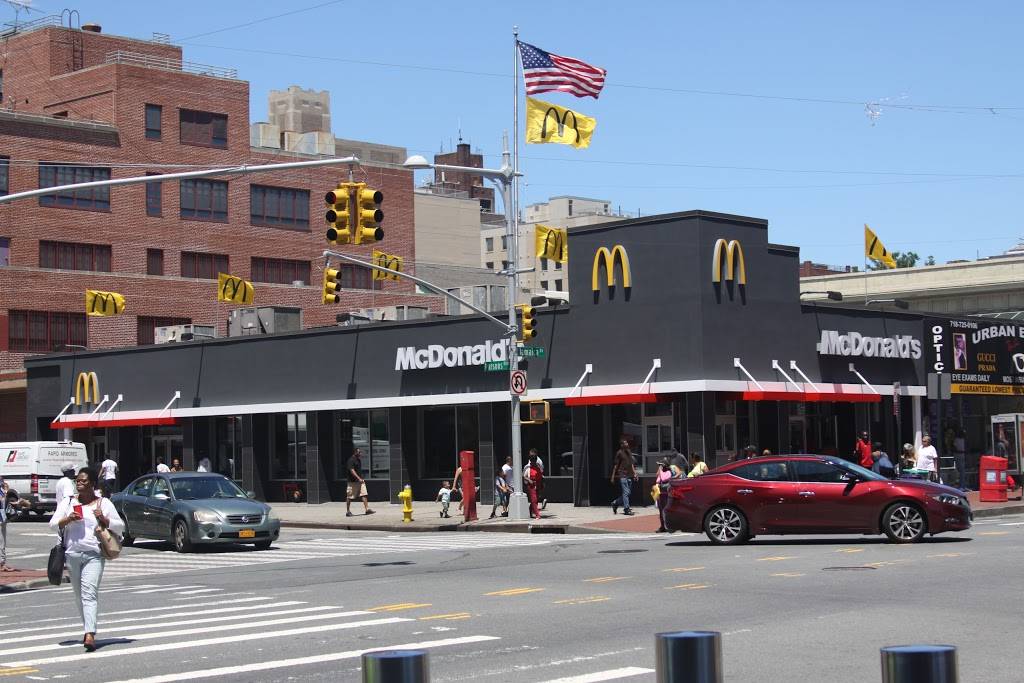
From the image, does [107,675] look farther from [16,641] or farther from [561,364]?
[561,364]

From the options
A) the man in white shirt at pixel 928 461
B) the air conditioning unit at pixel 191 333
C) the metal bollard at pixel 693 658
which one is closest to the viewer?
the metal bollard at pixel 693 658

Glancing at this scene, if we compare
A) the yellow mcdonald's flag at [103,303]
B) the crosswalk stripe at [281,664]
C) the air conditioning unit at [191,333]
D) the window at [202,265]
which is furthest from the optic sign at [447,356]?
the window at [202,265]

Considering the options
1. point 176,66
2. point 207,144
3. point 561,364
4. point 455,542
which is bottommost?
point 455,542

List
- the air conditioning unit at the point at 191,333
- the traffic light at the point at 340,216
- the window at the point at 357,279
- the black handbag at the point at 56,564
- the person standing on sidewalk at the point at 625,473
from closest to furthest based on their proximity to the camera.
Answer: the black handbag at the point at 56,564, the traffic light at the point at 340,216, the person standing on sidewalk at the point at 625,473, the air conditioning unit at the point at 191,333, the window at the point at 357,279

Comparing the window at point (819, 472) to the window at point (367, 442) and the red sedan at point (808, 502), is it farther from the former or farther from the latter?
the window at point (367, 442)

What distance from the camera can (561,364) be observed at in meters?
39.8

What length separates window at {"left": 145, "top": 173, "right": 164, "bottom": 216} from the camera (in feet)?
230

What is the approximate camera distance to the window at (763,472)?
24031 millimetres

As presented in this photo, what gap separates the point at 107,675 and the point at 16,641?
3.25m

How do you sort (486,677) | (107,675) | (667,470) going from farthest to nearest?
(667,470)
(107,675)
(486,677)

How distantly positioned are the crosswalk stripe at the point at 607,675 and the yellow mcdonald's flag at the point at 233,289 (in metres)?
55.9

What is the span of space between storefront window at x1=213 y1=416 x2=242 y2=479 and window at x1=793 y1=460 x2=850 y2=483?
2931 centimetres

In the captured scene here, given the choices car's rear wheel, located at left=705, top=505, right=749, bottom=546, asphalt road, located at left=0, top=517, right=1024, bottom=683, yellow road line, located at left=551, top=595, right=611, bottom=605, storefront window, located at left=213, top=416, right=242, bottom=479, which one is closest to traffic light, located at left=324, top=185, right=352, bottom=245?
asphalt road, located at left=0, top=517, right=1024, bottom=683

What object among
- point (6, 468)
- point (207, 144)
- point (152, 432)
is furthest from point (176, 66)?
point (6, 468)
